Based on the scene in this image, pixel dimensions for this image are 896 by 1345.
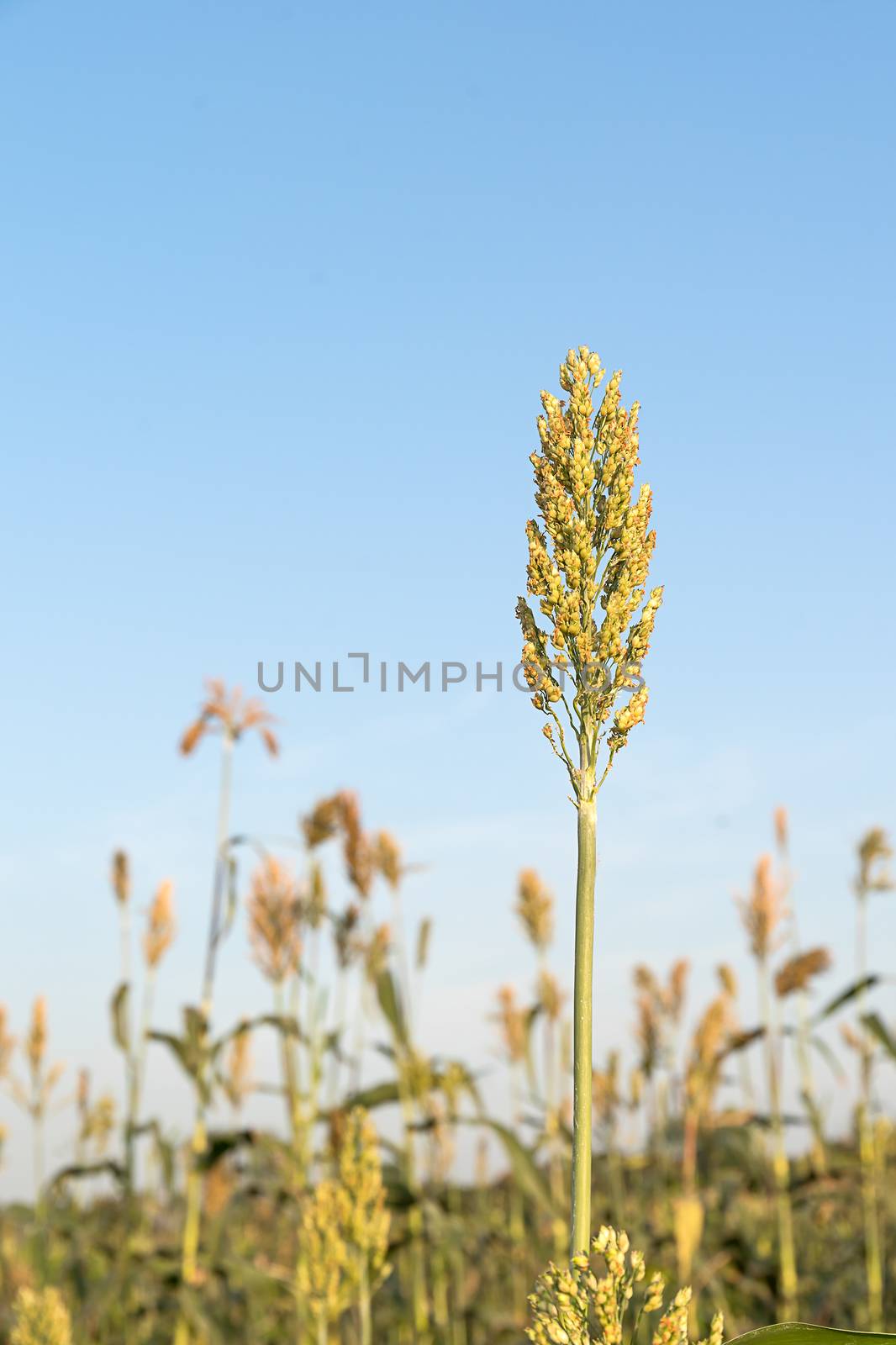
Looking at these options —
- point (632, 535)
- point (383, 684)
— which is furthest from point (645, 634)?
point (383, 684)

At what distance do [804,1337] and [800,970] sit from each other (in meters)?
5.55

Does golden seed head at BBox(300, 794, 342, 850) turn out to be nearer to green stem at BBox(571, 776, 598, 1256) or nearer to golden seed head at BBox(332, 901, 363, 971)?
golden seed head at BBox(332, 901, 363, 971)

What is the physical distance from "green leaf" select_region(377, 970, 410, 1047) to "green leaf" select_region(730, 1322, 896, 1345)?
4.25 m

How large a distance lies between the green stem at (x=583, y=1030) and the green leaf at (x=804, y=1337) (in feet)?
0.80

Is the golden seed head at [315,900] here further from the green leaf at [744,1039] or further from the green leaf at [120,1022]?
the green leaf at [744,1039]

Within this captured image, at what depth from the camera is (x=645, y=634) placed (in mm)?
1801

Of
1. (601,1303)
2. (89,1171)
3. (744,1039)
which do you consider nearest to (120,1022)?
(89,1171)

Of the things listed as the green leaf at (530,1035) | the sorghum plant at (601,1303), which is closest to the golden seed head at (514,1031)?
the green leaf at (530,1035)

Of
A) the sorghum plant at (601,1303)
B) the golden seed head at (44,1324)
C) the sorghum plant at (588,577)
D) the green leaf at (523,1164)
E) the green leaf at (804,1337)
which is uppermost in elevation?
the sorghum plant at (588,577)

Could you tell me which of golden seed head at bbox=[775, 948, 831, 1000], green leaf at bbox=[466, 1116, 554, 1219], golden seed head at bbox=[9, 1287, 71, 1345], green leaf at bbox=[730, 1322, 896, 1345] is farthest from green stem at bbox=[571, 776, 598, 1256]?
golden seed head at bbox=[775, 948, 831, 1000]

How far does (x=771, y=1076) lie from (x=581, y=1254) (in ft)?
18.5

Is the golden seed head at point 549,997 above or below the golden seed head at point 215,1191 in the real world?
above

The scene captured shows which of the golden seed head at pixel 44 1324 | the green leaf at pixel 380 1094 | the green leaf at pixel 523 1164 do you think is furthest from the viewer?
the green leaf at pixel 380 1094

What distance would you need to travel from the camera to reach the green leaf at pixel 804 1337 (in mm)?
1572
